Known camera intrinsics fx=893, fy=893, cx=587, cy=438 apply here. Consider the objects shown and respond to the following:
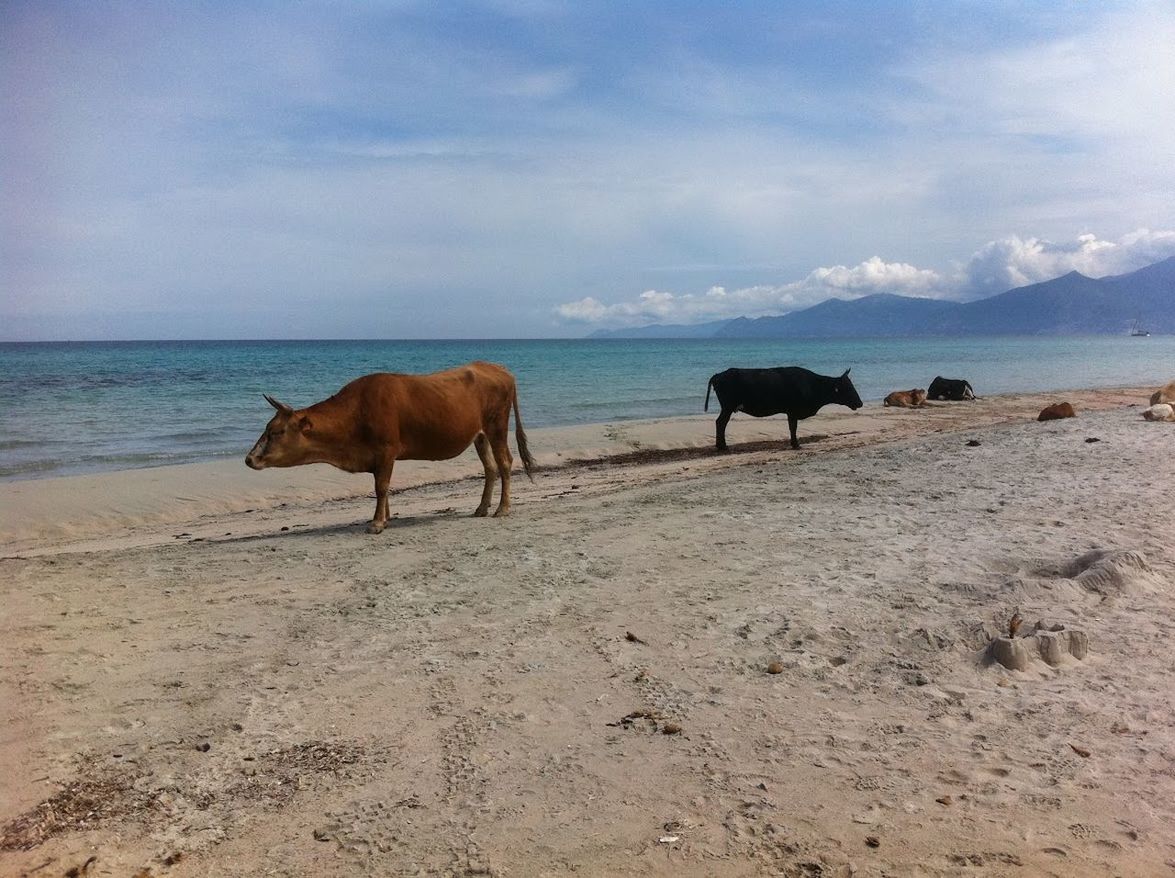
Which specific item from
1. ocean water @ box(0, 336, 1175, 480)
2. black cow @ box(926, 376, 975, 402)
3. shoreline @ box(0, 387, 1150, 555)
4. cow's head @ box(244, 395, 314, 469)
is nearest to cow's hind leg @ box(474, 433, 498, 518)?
shoreline @ box(0, 387, 1150, 555)

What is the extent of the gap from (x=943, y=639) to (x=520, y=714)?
2593 millimetres

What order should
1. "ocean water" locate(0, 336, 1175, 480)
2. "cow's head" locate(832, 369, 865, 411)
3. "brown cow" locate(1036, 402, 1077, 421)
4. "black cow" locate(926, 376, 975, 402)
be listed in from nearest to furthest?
"brown cow" locate(1036, 402, 1077, 421), "cow's head" locate(832, 369, 865, 411), "ocean water" locate(0, 336, 1175, 480), "black cow" locate(926, 376, 975, 402)

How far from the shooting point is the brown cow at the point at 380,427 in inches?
360

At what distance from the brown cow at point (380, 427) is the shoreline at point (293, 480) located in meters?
2.46

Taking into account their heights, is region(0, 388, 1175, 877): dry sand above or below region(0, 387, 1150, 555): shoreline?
above

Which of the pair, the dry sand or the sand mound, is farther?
the sand mound

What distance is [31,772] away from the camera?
3.92m

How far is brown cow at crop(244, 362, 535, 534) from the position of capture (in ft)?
30.0

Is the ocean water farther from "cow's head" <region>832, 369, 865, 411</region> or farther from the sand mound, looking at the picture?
the sand mound

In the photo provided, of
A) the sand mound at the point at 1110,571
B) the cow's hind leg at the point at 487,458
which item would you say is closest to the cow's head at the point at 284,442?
the cow's hind leg at the point at 487,458

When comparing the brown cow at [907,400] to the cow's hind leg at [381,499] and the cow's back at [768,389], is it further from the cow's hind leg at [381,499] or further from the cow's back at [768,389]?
the cow's hind leg at [381,499]

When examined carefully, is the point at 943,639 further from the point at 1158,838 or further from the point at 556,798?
the point at 556,798

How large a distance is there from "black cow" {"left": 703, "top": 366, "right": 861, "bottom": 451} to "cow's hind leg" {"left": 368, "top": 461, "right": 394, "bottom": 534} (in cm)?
888

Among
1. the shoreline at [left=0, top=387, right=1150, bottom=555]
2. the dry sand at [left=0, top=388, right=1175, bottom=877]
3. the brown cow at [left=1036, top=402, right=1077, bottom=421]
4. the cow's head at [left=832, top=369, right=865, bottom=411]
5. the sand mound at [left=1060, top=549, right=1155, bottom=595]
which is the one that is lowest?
the shoreline at [left=0, top=387, right=1150, bottom=555]
